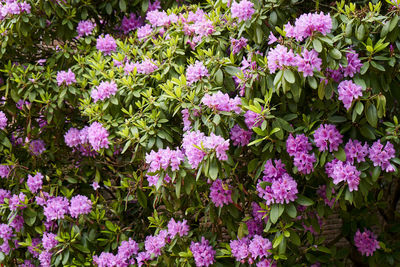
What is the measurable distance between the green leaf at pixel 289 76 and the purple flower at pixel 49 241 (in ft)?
6.25

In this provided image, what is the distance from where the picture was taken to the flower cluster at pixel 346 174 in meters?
2.57

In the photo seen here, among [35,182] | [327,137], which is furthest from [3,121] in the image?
[327,137]

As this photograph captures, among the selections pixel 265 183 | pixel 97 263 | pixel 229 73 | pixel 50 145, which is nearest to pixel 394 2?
pixel 229 73

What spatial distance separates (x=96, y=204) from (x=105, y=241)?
256mm

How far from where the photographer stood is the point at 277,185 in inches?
106

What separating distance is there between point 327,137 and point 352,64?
0.38m

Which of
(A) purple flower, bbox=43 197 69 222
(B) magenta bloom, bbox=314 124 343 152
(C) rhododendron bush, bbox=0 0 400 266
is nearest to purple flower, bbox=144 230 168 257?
(C) rhododendron bush, bbox=0 0 400 266

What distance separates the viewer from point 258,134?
2.67 meters

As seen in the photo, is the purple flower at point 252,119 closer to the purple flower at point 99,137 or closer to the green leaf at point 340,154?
the green leaf at point 340,154

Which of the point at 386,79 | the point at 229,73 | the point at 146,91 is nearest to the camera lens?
the point at 386,79

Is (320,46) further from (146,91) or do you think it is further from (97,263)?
(97,263)

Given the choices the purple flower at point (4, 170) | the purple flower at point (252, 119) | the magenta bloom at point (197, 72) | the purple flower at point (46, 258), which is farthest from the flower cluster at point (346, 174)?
the purple flower at point (4, 170)

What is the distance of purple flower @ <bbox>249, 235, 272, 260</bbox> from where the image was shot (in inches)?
113

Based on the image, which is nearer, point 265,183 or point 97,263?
point 265,183
